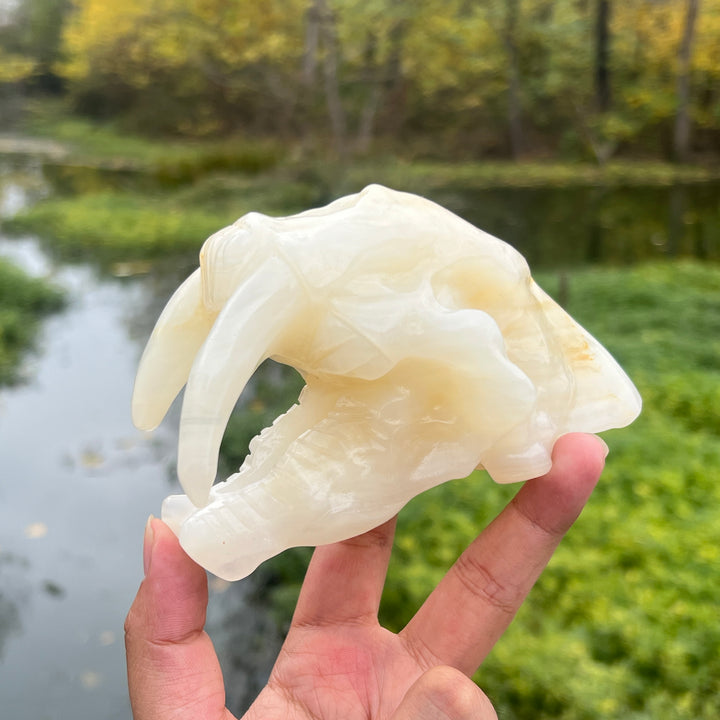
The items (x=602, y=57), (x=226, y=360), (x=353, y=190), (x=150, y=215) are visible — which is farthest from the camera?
(x=602, y=57)

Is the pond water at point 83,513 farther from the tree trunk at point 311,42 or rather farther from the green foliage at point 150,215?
the tree trunk at point 311,42

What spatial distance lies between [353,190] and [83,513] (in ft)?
26.3

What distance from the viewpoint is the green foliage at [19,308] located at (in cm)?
554

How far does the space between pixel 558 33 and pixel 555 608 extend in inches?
609

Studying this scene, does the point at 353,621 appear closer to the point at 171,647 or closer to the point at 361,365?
the point at 171,647

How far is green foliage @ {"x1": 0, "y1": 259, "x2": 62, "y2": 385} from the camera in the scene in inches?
218

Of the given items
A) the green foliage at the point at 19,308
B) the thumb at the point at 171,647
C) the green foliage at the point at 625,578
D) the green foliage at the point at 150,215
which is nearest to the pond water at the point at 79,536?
the green foliage at the point at 19,308

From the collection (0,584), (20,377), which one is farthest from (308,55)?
(0,584)

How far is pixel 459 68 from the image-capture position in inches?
697

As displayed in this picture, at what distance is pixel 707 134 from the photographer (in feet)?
55.7

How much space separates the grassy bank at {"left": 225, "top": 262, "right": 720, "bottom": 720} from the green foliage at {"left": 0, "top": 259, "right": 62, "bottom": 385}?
7.11 ft

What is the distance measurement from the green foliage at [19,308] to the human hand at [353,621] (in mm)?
4396

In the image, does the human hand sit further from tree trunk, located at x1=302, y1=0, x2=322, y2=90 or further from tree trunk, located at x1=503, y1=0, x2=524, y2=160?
tree trunk, located at x1=503, y1=0, x2=524, y2=160

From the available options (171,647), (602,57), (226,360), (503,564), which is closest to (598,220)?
(602,57)
